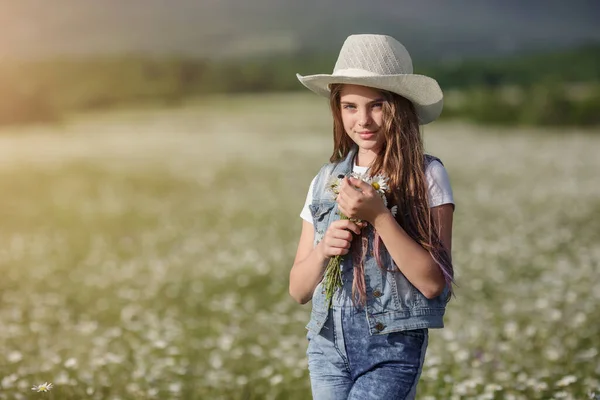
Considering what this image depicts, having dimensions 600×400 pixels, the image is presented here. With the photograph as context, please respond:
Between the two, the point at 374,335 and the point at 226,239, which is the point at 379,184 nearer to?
the point at 374,335

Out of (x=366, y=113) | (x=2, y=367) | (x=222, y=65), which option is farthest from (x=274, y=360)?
(x=222, y=65)

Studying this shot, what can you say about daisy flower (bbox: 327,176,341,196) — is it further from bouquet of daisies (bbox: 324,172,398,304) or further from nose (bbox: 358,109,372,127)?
nose (bbox: 358,109,372,127)

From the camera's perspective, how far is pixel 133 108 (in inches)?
1438

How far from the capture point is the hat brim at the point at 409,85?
3.53m

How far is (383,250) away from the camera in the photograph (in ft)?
11.8

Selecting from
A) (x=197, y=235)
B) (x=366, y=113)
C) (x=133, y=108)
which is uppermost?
(x=133, y=108)

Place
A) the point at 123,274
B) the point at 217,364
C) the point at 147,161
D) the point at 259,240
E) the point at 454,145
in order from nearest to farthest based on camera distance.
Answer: the point at 217,364, the point at 123,274, the point at 259,240, the point at 147,161, the point at 454,145

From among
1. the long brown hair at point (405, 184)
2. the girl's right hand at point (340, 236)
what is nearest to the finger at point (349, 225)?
the girl's right hand at point (340, 236)

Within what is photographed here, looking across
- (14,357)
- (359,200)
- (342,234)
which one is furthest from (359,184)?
(14,357)

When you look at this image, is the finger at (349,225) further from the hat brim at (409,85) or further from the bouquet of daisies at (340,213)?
the hat brim at (409,85)

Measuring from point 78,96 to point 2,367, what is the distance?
99.8ft

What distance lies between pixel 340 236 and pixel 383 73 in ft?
2.34

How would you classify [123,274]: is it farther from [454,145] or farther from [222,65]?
[222,65]

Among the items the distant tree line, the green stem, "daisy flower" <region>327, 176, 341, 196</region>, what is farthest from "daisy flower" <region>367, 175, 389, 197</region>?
the distant tree line
